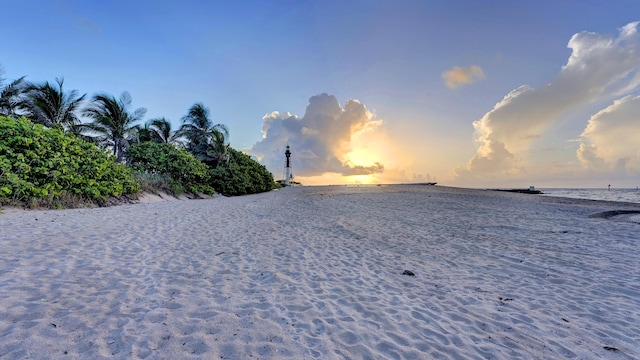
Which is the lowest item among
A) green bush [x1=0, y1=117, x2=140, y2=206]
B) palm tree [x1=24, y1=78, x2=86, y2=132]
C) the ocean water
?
the ocean water

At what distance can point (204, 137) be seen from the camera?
30375 mm

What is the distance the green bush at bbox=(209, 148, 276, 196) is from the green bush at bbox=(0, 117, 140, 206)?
1287 cm

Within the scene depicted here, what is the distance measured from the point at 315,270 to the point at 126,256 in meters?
3.66

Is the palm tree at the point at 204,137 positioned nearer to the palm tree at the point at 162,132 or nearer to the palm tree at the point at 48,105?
the palm tree at the point at 162,132

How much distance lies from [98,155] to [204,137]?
1787 centimetres

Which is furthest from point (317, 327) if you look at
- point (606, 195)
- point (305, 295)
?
point (606, 195)

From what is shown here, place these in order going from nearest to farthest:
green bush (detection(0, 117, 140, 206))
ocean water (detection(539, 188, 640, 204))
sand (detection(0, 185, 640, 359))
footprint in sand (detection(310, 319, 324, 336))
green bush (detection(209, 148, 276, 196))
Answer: sand (detection(0, 185, 640, 359))
footprint in sand (detection(310, 319, 324, 336))
green bush (detection(0, 117, 140, 206))
green bush (detection(209, 148, 276, 196))
ocean water (detection(539, 188, 640, 204))

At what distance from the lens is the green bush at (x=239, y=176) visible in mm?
26562

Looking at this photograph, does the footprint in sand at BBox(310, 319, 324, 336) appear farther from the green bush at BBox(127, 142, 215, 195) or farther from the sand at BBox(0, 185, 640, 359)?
the green bush at BBox(127, 142, 215, 195)

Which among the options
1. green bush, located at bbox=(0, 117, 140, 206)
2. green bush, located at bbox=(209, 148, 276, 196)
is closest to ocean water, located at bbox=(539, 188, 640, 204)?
green bush, located at bbox=(209, 148, 276, 196)

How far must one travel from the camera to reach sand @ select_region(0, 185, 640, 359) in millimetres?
2895

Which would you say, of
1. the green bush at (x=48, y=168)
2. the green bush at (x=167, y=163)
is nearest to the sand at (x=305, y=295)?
the green bush at (x=48, y=168)

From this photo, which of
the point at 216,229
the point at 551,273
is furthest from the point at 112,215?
the point at 551,273

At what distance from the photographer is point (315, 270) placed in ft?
17.7
